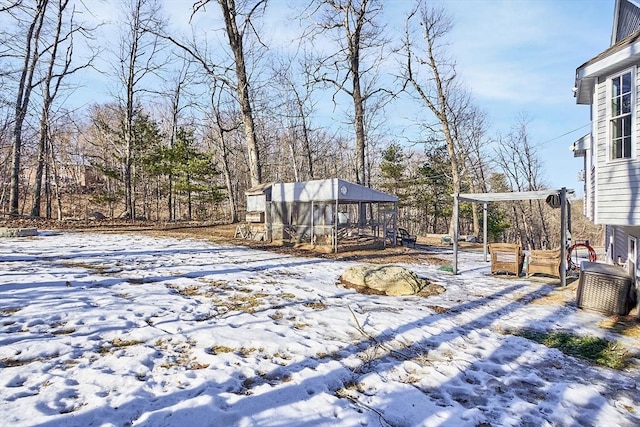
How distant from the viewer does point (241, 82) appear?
15539 mm

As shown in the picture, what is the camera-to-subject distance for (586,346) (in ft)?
14.6

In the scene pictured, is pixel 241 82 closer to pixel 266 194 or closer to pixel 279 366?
pixel 266 194

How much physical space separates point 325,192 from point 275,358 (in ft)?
30.6

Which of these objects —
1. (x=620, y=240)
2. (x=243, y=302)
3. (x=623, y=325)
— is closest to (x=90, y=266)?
(x=243, y=302)

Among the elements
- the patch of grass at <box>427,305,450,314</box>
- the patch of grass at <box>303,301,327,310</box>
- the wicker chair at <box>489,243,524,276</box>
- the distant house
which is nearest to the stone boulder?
the patch of grass at <box>427,305,450,314</box>

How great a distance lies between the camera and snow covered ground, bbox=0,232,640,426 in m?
2.67

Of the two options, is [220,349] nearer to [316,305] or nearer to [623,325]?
[316,305]

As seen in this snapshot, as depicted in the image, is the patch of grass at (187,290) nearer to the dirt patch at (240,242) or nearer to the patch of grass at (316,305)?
the patch of grass at (316,305)

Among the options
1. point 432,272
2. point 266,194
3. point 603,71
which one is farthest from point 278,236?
point 603,71

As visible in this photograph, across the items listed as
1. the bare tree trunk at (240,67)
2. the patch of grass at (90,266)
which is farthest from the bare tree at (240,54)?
the patch of grass at (90,266)

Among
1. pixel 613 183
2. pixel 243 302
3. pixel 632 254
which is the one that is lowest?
pixel 243 302

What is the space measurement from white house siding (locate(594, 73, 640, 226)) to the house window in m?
0.13

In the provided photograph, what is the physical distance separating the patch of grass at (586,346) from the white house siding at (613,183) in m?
2.72

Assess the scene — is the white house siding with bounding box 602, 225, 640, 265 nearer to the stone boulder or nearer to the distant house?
the distant house
